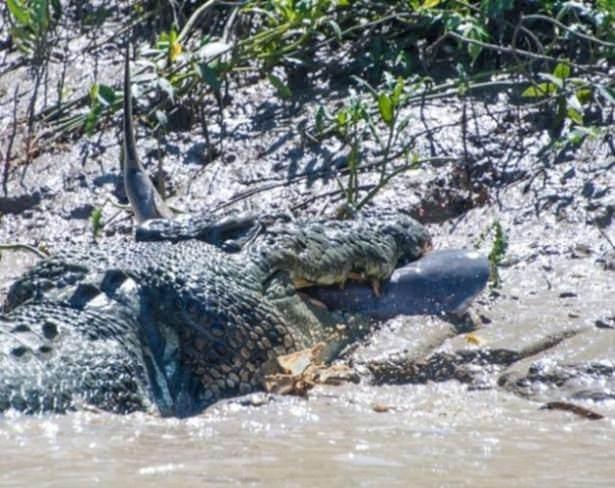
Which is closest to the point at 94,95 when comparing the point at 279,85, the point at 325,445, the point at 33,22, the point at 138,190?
the point at 33,22

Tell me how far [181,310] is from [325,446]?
0.75 m

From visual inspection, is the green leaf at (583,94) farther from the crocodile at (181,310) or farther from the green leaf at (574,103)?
the crocodile at (181,310)

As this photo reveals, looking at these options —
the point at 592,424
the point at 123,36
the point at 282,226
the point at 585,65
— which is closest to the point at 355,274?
the point at 282,226

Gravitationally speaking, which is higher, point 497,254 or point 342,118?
point 342,118

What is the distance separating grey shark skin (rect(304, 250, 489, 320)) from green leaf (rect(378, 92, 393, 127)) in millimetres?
1023

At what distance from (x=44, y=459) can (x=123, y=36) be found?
14.4 ft

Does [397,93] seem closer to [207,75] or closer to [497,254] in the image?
[497,254]

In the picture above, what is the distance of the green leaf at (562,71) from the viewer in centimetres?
615

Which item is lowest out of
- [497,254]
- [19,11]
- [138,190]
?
[497,254]

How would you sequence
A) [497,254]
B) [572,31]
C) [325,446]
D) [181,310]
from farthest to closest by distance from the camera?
[572,31], [497,254], [181,310], [325,446]

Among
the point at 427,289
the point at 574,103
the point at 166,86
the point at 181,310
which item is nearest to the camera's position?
the point at 181,310

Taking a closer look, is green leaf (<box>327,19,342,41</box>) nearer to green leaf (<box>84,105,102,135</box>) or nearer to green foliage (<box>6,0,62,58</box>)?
green leaf (<box>84,105,102,135</box>)

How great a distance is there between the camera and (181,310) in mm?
4410

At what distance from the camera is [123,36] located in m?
7.75
